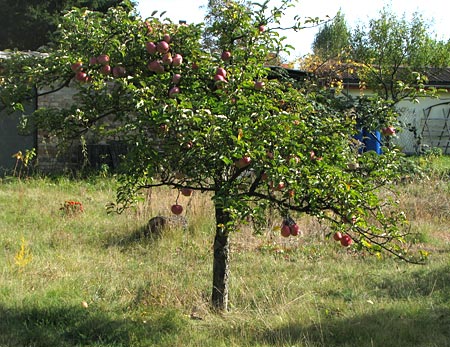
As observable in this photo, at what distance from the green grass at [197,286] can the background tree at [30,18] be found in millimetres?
17895

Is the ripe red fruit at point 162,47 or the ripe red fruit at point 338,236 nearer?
the ripe red fruit at point 162,47

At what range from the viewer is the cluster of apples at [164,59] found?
13.6ft

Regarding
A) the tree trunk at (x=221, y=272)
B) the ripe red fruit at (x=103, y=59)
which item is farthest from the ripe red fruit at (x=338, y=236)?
the ripe red fruit at (x=103, y=59)

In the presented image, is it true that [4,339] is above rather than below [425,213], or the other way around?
below

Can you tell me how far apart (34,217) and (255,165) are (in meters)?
5.82

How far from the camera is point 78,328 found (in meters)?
4.96

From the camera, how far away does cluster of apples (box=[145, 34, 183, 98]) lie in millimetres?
4145

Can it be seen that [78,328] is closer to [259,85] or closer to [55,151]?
[259,85]

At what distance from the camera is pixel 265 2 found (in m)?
4.62

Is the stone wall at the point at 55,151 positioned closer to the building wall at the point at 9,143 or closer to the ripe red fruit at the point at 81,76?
the building wall at the point at 9,143

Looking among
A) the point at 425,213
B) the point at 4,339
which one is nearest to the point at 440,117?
the point at 425,213

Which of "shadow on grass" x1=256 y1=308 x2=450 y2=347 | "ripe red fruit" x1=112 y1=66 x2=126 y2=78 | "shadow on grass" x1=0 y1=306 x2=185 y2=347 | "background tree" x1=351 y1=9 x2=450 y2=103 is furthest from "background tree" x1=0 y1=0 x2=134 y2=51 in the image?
"shadow on grass" x1=256 y1=308 x2=450 y2=347

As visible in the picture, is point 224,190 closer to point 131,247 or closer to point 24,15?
point 131,247

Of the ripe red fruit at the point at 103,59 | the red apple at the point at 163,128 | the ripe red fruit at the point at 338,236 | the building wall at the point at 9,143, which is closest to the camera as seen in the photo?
the red apple at the point at 163,128
